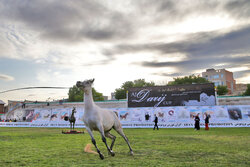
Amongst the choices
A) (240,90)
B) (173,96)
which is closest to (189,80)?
(173,96)

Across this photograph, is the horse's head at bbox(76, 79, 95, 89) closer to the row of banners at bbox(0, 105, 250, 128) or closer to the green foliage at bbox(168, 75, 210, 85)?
the row of banners at bbox(0, 105, 250, 128)

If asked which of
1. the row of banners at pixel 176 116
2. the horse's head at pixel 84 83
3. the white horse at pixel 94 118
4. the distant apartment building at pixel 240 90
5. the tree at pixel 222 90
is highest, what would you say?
the distant apartment building at pixel 240 90

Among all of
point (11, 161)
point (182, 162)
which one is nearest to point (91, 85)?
point (11, 161)

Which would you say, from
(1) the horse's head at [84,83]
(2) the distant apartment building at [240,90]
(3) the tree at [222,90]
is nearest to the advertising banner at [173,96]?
(1) the horse's head at [84,83]

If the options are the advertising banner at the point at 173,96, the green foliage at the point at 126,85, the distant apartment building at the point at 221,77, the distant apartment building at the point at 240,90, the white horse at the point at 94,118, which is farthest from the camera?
the distant apartment building at the point at 240,90

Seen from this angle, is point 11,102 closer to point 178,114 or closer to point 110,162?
point 178,114

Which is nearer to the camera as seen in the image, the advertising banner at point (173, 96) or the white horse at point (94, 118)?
the white horse at point (94, 118)

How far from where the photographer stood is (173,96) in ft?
137

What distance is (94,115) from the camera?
312 inches

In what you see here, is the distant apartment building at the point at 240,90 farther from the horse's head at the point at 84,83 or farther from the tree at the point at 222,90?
Answer: the horse's head at the point at 84,83

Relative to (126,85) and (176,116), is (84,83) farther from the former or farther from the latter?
(126,85)

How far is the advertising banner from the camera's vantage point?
3991 centimetres

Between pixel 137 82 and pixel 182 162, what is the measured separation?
3837 inches

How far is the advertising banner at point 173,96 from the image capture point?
39906 millimetres
